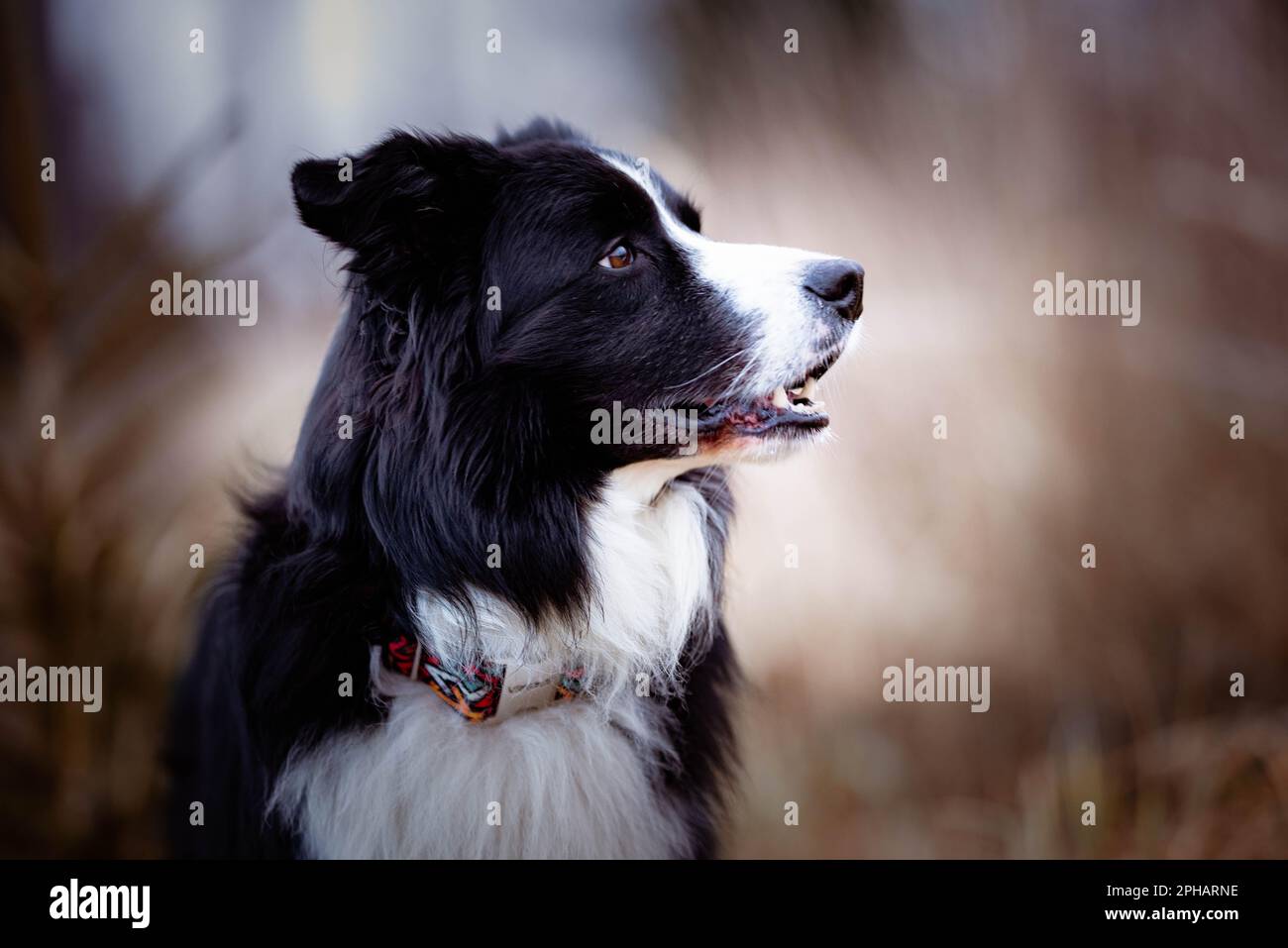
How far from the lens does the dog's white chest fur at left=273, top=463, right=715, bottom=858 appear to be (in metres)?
1.67

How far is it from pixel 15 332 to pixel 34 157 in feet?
1.49

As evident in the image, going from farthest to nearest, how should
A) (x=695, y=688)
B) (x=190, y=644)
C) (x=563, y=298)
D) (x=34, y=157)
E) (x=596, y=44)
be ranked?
(x=596, y=44) → (x=34, y=157) → (x=190, y=644) → (x=695, y=688) → (x=563, y=298)

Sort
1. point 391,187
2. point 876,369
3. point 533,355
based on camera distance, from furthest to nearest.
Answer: point 876,369 → point 533,355 → point 391,187

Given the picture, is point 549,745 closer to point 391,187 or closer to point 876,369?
point 391,187

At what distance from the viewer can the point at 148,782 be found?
248 cm

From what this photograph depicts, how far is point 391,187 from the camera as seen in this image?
1.53 m

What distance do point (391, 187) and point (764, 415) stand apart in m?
0.75

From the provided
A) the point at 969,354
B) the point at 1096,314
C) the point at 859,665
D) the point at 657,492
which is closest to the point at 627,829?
the point at 657,492

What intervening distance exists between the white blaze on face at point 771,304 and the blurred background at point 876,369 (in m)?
1.04

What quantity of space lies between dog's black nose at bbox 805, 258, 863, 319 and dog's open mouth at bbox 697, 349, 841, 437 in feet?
0.28

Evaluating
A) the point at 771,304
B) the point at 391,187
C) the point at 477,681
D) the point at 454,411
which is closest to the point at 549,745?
the point at 477,681

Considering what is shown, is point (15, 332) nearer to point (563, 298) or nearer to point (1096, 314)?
point (563, 298)

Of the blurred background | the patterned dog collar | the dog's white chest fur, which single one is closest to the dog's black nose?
the dog's white chest fur

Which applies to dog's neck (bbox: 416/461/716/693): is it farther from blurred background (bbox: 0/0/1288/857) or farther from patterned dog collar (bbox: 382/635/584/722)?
blurred background (bbox: 0/0/1288/857)
